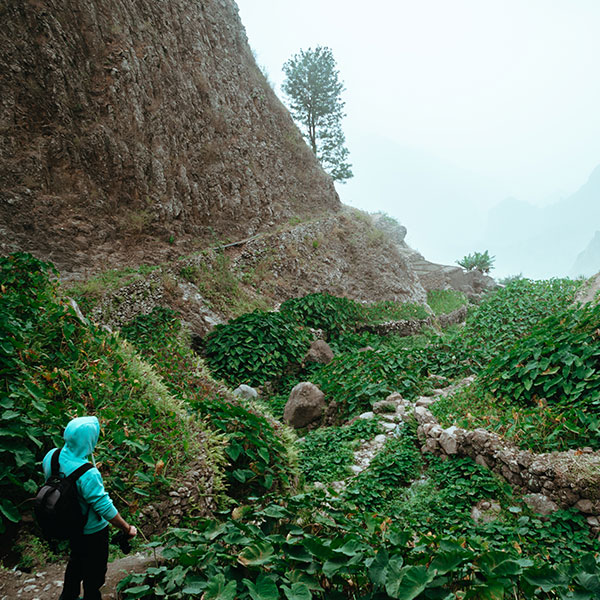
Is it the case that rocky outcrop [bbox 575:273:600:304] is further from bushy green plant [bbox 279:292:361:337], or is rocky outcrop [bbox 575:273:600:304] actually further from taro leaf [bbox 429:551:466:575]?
taro leaf [bbox 429:551:466:575]

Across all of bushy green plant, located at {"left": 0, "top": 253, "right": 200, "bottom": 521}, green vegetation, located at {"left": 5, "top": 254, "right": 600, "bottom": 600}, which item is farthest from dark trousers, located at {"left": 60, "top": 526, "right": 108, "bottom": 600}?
bushy green plant, located at {"left": 0, "top": 253, "right": 200, "bottom": 521}

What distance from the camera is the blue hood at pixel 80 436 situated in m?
2.29

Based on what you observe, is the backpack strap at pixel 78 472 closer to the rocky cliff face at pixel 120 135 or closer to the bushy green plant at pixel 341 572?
the bushy green plant at pixel 341 572

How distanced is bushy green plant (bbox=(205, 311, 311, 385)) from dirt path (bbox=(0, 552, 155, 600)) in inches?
223

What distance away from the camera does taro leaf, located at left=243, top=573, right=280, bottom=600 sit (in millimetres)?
2041

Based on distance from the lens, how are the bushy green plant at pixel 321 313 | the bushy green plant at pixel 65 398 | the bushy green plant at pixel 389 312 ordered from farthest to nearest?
the bushy green plant at pixel 389 312 → the bushy green plant at pixel 321 313 → the bushy green plant at pixel 65 398

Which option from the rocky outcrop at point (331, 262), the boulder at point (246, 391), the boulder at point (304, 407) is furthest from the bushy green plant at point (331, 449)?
the rocky outcrop at point (331, 262)

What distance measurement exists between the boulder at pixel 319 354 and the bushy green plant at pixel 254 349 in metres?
0.19

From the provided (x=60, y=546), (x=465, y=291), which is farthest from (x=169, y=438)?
(x=465, y=291)

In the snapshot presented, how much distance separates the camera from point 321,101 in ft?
82.0

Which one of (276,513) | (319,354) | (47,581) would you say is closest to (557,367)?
(276,513)

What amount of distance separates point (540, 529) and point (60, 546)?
4.47 meters

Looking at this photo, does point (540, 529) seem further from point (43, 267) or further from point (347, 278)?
point (347, 278)

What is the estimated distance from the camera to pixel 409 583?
1997mm
